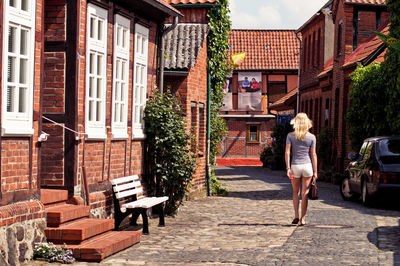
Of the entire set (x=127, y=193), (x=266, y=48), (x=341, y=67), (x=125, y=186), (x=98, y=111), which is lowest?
(x=127, y=193)

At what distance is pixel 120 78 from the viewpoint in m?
13.9

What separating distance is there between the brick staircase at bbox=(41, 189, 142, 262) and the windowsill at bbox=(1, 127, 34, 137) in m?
1.11

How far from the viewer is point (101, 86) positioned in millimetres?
12852

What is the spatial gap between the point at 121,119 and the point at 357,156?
8.06 metres

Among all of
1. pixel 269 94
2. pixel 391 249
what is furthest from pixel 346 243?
pixel 269 94

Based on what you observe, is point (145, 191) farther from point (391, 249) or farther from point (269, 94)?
point (269, 94)

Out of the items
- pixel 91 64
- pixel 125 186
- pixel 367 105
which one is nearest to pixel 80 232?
pixel 125 186

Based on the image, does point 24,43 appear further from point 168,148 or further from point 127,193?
point 168,148

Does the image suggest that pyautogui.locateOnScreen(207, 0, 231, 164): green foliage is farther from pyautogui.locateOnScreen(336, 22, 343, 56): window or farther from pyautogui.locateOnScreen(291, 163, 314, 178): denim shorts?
pyautogui.locateOnScreen(336, 22, 343, 56): window

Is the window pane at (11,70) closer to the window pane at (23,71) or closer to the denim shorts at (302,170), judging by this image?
the window pane at (23,71)

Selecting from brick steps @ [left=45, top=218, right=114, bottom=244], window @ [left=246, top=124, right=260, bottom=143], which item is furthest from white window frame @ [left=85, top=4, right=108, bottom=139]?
window @ [left=246, top=124, right=260, bottom=143]

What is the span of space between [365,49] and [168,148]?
52.2 ft

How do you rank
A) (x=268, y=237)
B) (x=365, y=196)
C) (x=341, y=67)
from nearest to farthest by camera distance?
1. (x=268, y=237)
2. (x=365, y=196)
3. (x=341, y=67)

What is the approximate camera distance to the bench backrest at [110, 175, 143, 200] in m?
12.6
